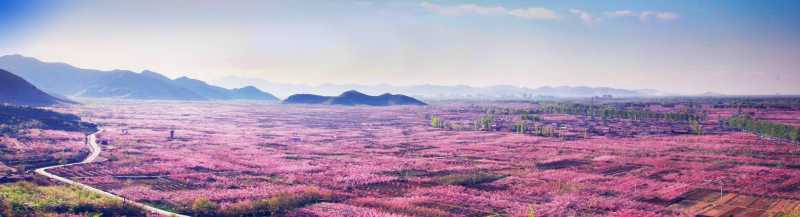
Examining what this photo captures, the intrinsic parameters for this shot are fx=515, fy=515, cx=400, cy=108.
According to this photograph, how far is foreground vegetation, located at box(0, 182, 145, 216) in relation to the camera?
108ft

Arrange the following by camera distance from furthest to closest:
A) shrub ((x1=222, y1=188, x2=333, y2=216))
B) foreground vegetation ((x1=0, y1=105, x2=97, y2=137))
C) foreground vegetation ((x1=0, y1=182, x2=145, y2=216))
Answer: foreground vegetation ((x1=0, y1=105, x2=97, y2=137)) → shrub ((x1=222, y1=188, x2=333, y2=216)) → foreground vegetation ((x1=0, y1=182, x2=145, y2=216))

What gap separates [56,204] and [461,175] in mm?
36140

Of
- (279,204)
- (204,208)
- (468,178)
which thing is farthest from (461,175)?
(204,208)

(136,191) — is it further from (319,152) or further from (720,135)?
(720,135)

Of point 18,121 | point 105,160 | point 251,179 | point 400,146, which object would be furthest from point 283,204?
point 18,121

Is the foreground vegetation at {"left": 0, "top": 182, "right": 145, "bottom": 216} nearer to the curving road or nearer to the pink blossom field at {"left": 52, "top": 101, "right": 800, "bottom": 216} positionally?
the curving road

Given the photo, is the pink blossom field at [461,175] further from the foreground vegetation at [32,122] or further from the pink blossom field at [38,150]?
the foreground vegetation at [32,122]

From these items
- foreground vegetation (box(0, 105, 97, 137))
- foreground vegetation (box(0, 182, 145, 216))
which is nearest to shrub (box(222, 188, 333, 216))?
foreground vegetation (box(0, 182, 145, 216))

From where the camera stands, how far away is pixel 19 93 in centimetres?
18188

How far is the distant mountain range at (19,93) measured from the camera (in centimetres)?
17325

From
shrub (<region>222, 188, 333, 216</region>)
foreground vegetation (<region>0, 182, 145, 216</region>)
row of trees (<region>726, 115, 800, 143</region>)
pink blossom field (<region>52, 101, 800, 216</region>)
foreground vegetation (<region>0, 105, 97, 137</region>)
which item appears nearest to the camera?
foreground vegetation (<region>0, 182, 145, 216</region>)

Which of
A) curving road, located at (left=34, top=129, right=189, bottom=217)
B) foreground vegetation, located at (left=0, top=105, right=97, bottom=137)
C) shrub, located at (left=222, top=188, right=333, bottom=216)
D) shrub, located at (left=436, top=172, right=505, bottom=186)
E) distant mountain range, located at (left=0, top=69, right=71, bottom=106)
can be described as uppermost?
distant mountain range, located at (left=0, top=69, right=71, bottom=106)

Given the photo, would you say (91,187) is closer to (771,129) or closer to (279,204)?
(279,204)

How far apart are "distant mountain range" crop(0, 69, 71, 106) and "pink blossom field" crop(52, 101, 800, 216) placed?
109m
